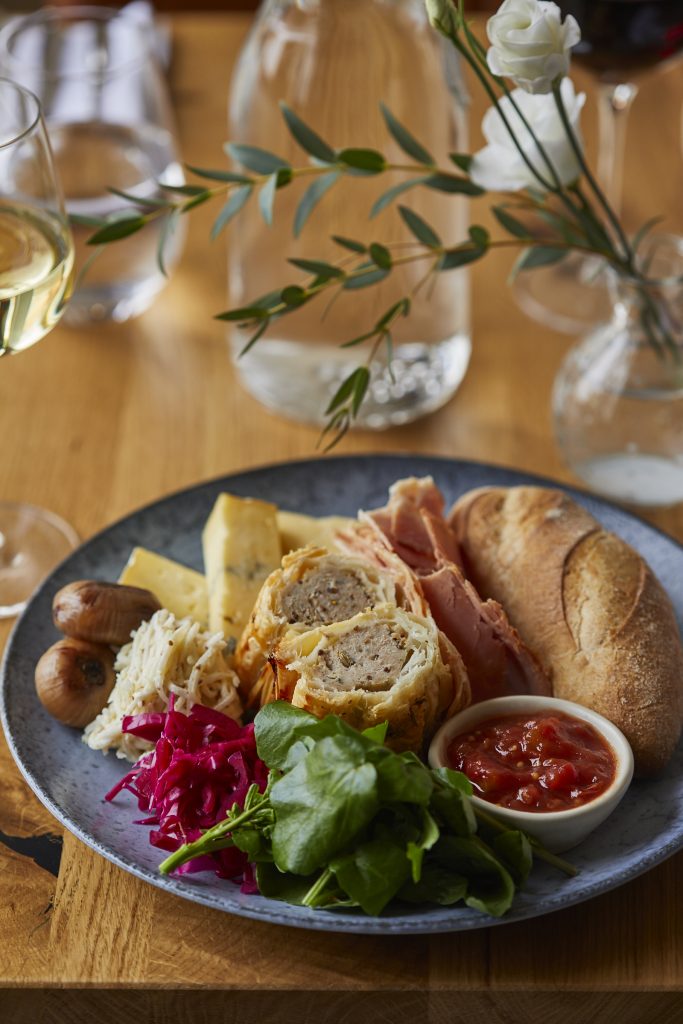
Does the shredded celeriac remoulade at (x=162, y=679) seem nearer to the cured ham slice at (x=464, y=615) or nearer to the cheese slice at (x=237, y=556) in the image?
the cheese slice at (x=237, y=556)

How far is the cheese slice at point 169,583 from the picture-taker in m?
1.47

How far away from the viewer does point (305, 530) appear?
154 cm

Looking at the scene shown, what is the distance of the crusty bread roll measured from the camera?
1.27 meters

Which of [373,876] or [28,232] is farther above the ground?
[28,232]

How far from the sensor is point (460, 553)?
147 cm

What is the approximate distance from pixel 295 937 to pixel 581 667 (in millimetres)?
390

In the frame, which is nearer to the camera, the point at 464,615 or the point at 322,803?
the point at 322,803

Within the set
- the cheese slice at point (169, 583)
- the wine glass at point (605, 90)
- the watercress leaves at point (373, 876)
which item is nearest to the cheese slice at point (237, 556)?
the cheese slice at point (169, 583)

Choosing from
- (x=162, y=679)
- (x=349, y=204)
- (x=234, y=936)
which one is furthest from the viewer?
(x=349, y=204)

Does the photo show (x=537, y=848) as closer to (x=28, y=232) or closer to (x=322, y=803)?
(x=322, y=803)

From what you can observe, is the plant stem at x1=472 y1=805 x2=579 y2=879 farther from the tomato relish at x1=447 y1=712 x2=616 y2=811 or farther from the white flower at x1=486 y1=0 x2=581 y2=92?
the white flower at x1=486 y1=0 x2=581 y2=92

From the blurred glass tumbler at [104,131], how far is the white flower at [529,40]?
907 millimetres

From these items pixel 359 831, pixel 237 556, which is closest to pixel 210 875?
pixel 359 831

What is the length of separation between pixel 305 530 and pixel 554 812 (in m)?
0.52
